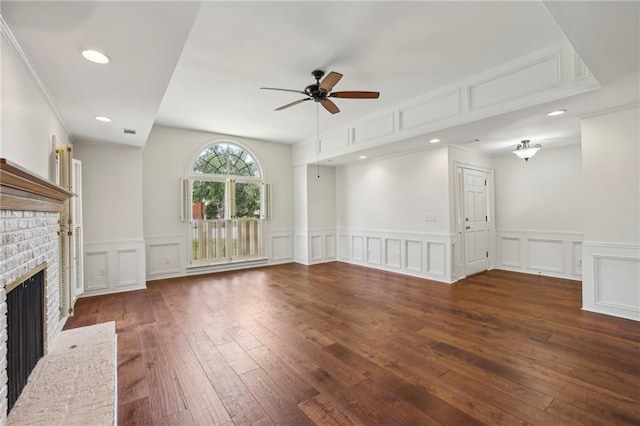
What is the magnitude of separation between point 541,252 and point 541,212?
2.50ft

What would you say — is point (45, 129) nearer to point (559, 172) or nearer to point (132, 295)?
point (132, 295)

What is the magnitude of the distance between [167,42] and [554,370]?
3692mm

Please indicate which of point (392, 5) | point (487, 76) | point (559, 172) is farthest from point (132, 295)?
point (559, 172)

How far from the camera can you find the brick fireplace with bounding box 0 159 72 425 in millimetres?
1562

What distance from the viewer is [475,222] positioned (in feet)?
18.7

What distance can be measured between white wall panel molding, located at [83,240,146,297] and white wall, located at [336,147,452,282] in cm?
424

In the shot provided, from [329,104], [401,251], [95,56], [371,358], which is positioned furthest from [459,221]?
[95,56]

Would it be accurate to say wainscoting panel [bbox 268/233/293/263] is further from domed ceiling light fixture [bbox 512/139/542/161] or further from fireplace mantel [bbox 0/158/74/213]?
domed ceiling light fixture [bbox 512/139/542/161]

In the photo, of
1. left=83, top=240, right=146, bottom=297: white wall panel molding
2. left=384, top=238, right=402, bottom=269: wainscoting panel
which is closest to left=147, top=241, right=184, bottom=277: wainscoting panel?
left=83, top=240, right=146, bottom=297: white wall panel molding

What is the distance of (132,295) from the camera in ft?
14.7

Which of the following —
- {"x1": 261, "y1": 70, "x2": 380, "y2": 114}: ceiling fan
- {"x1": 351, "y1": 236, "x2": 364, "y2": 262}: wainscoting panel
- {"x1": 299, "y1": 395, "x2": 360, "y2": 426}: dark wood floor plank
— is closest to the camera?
{"x1": 299, "y1": 395, "x2": 360, "y2": 426}: dark wood floor plank

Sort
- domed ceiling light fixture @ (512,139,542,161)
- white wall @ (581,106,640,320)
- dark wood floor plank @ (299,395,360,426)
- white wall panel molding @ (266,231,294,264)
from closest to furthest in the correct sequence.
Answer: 1. dark wood floor plank @ (299,395,360,426)
2. white wall @ (581,106,640,320)
3. domed ceiling light fixture @ (512,139,542,161)
4. white wall panel molding @ (266,231,294,264)

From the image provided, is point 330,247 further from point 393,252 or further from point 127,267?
point 127,267

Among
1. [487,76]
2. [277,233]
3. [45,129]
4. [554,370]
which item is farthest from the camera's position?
[277,233]
